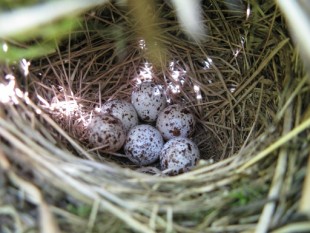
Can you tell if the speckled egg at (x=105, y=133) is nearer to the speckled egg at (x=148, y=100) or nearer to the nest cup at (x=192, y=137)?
the nest cup at (x=192, y=137)

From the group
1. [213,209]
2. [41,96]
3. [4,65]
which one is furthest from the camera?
[41,96]

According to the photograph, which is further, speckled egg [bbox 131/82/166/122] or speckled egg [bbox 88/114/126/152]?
speckled egg [bbox 131/82/166/122]

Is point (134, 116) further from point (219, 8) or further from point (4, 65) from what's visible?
point (4, 65)

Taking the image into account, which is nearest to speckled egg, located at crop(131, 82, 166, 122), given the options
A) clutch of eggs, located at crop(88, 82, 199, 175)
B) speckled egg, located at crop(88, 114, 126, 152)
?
clutch of eggs, located at crop(88, 82, 199, 175)

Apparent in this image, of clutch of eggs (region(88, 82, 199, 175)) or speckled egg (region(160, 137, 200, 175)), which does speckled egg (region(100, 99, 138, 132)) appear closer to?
clutch of eggs (region(88, 82, 199, 175))

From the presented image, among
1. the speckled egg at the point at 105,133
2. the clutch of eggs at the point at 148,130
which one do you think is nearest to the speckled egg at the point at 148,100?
the clutch of eggs at the point at 148,130

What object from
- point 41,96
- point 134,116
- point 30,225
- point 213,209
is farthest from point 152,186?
point 134,116

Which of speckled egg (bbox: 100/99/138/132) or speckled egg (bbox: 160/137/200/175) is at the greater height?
speckled egg (bbox: 100/99/138/132)
